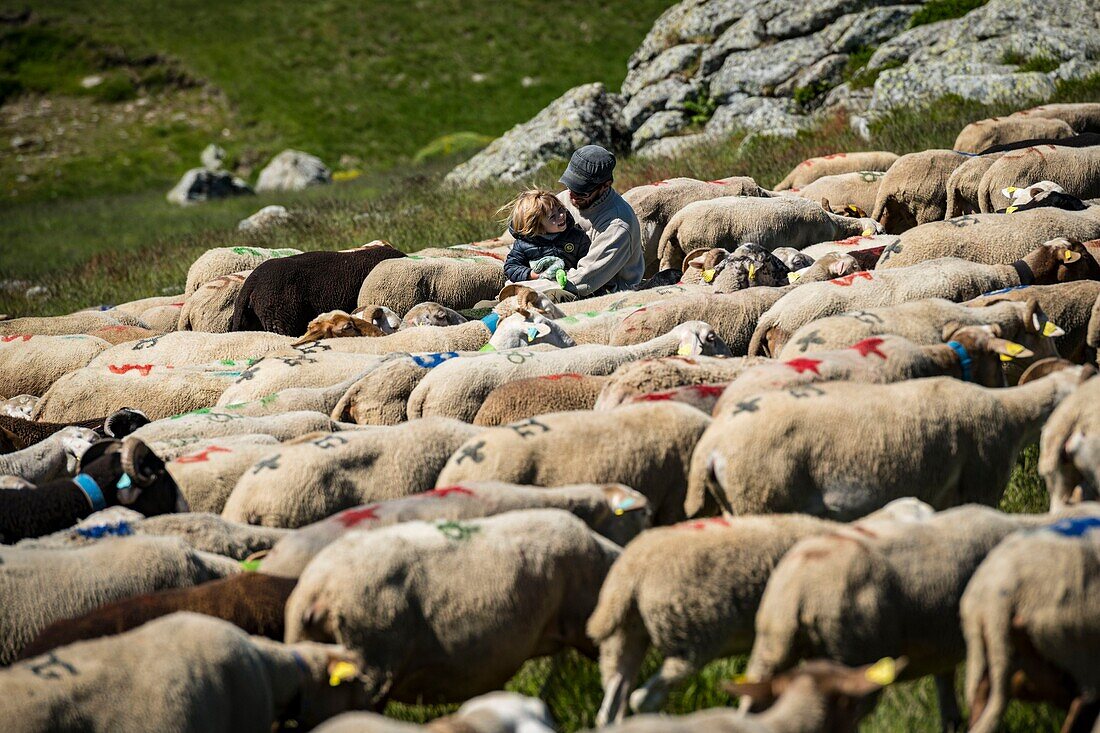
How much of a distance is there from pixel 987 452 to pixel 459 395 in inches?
123

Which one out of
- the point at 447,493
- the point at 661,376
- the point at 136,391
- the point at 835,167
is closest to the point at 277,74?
the point at 835,167

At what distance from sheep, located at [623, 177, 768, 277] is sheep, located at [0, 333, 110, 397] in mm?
5181

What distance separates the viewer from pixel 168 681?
150 inches

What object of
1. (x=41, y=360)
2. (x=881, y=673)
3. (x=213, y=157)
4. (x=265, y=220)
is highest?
(x=881, y=673)

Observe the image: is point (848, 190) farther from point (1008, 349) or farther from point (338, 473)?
point (338, 473)

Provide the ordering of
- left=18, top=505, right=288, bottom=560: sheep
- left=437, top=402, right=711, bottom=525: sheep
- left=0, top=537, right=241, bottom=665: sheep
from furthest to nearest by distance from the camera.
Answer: left=437, top=402, right=711, bottom=525: sheep < left=18, top=505, right=288, bottom=560: sheep < left=0, top=537, right=241, bottom=665: sheep

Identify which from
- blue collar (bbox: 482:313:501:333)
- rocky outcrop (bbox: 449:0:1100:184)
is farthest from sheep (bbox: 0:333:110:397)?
rocky outcrop (bbox: 449:0:1100:184)

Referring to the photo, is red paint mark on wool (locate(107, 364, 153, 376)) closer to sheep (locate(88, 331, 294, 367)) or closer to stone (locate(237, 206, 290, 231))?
sheep (locate(88, 331, 294, 367))

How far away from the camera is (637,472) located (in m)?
5.61

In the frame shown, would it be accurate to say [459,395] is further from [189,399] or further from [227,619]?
[227,619]

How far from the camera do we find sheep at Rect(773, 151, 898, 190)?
13.5m

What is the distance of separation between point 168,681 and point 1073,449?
3541mm

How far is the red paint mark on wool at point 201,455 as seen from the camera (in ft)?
20.9

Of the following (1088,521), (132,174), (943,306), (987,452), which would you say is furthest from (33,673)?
(132,174)
